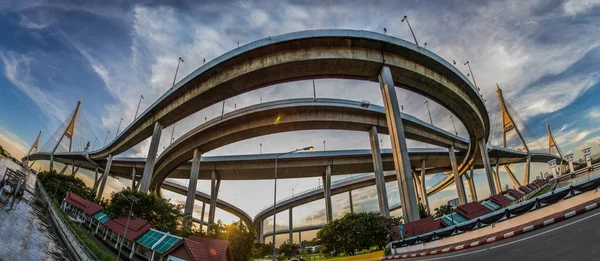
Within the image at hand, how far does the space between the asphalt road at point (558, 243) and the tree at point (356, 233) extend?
17.9 metres

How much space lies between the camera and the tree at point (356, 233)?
27.1 meters

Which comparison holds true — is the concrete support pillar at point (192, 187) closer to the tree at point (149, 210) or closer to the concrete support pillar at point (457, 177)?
the tree at point (149, 210)

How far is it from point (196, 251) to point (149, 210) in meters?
13.3

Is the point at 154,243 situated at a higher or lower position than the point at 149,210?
lower

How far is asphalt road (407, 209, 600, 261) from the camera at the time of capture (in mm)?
6109

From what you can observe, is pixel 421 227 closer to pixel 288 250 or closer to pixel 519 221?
pixel 519 221

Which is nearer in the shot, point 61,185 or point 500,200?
point 500,200

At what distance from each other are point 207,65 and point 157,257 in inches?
758

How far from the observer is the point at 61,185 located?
43500 millimetres

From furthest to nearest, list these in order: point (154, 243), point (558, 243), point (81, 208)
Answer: point (81, 208)
point (154, 243)
point (558, 243)

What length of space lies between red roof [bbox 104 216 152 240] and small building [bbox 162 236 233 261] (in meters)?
5.41

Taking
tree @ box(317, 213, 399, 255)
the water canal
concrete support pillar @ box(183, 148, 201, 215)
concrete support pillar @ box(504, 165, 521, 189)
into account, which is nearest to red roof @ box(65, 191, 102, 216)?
the water canal

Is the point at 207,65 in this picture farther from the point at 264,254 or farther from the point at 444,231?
the point at 264,254

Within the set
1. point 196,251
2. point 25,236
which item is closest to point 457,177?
point 196,251
